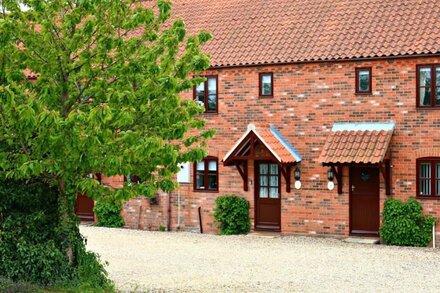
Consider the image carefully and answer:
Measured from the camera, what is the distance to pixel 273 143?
80.9 feet

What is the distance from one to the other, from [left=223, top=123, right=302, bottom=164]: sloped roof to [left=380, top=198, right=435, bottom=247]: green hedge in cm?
325

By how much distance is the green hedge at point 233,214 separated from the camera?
25672 mm

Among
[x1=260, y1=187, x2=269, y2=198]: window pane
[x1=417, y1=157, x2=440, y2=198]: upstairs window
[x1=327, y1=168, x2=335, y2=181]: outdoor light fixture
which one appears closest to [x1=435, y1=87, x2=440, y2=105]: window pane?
[x1=417, y1=157, x2=440, y2=198]: upstairs window

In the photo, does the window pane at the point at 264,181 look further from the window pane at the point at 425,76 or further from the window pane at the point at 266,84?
the window pane at the point at 425,76

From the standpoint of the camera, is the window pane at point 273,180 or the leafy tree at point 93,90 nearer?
the leafy tree at point 93,90

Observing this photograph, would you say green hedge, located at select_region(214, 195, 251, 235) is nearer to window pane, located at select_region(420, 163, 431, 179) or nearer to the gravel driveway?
the gravel driveway

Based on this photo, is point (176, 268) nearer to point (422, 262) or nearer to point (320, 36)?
point (422, 262)

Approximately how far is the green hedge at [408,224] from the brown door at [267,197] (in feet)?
12.2

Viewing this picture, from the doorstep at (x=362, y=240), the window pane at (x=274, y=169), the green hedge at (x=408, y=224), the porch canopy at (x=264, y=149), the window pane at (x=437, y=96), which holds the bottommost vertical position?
the doorstep at (x=362, y=240)

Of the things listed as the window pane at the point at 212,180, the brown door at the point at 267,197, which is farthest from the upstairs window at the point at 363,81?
the window pane at the point at 212,180

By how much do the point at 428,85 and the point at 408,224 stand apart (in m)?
3.79

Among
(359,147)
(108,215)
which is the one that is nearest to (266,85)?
(359,147)

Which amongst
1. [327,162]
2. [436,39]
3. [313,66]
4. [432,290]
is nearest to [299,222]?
[327,162]

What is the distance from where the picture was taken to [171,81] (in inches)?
529
